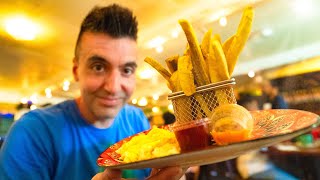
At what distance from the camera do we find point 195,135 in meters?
0.65

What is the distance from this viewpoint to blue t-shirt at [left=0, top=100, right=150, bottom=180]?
983 millimetres

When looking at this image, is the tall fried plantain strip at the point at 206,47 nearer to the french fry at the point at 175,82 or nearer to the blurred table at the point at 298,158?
the french fry at the point at 175,82

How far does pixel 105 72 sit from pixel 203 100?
1.57 feet

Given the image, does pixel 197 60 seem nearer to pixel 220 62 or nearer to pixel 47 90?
pixel 220 62

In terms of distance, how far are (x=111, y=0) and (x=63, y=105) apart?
492 millimetres

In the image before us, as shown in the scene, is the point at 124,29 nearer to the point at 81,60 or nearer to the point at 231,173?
the point at 81,60

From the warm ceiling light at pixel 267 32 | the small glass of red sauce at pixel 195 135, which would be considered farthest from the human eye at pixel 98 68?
the warm ceiling light at pixel 267 32

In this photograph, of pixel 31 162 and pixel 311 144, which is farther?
pixel 311 144

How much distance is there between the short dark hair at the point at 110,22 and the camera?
1.08 meters

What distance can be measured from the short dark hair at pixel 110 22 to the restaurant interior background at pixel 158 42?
40mm

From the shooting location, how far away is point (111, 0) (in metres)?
1.00

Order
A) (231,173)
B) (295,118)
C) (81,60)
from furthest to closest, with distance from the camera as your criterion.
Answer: (231,173), (81,60), (295,118)

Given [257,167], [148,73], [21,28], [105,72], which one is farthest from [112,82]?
[21,28]

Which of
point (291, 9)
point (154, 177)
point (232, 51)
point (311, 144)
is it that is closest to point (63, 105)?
point (154, 177)
